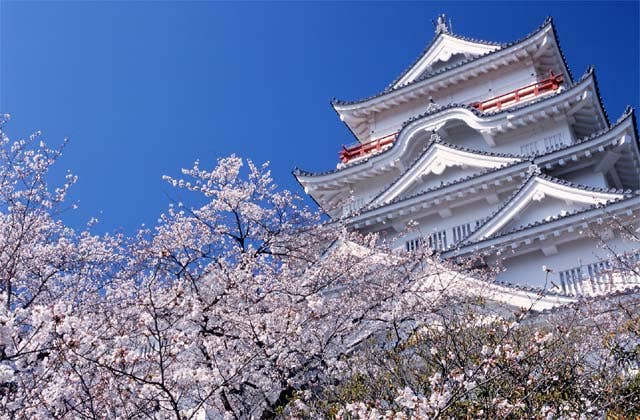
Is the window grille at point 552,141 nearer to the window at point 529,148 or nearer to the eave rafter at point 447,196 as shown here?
the window at point 529,148

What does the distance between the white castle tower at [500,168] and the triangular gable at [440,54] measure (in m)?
0.05

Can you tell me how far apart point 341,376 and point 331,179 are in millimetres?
15420

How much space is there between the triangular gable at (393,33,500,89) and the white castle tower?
0.17ft

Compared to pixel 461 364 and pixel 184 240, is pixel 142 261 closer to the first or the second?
pixel 184 240

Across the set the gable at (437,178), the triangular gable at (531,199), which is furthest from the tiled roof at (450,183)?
the triangular gable at (531,199)

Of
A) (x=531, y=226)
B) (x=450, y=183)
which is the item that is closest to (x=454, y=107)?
(x=450, y=183)

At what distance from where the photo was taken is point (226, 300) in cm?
956

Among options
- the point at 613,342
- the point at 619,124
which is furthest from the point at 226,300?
the point at 619,124

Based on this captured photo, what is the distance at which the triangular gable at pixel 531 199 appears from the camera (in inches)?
629

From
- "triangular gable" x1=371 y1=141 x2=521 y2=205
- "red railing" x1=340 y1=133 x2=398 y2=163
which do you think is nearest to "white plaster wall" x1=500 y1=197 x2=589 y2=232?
"triangular gable" x1=371 y1=141 x2=521 y2=205

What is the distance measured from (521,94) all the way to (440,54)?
6.07 meters

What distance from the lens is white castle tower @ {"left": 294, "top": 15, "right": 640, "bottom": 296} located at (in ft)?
50.0

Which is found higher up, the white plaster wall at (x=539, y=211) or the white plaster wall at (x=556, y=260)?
the white plaster wall at (x=539, y=211)

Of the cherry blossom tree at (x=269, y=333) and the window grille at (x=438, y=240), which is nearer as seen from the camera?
the cherry blossom tree at (x=269, y=333)
